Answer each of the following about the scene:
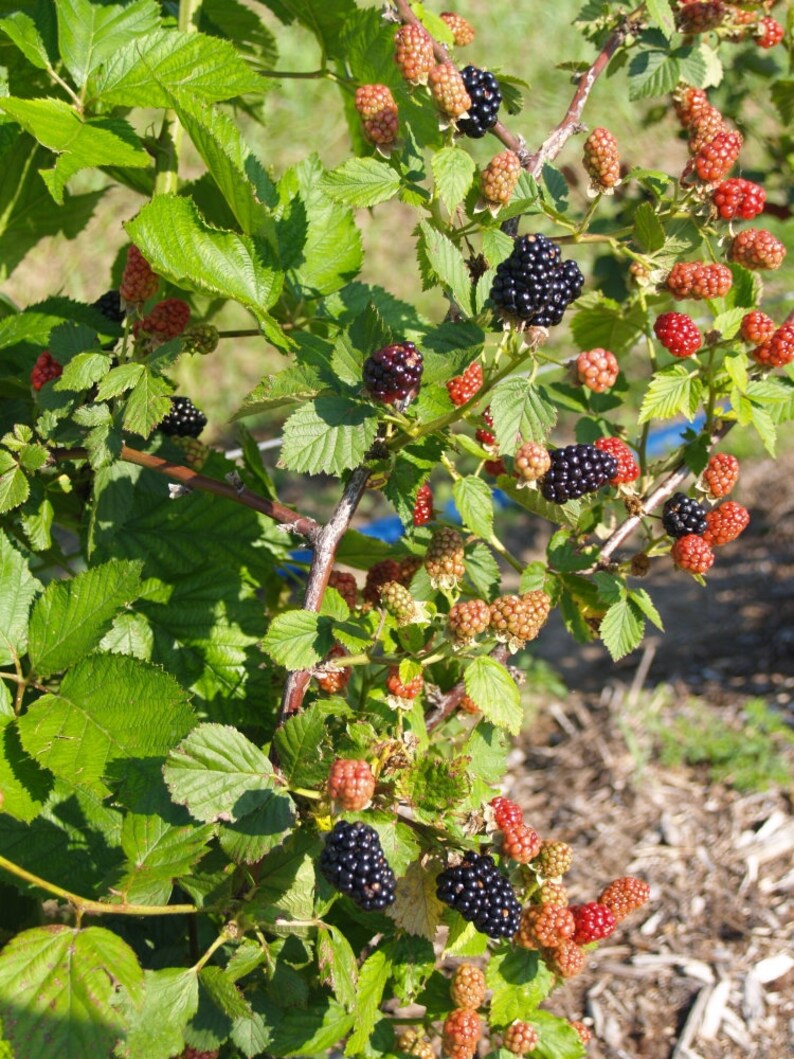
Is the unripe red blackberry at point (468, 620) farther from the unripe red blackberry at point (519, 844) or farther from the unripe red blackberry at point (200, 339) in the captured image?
the unripe red blackberry at point (200, 339)

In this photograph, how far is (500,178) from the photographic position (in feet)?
4.26

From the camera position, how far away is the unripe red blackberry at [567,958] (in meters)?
1.53

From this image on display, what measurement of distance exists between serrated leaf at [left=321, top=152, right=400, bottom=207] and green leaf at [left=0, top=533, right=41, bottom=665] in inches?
26.4

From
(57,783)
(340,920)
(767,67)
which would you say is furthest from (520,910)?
(767,67)

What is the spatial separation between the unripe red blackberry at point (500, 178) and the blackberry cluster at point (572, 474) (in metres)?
0.31

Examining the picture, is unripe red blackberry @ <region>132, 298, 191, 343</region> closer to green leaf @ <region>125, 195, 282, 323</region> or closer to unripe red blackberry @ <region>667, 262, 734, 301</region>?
green leaf @ <region>125, 195, 282, 323</region>

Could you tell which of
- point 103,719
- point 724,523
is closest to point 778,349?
point 724,523

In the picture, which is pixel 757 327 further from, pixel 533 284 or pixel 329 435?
pixel 329 435

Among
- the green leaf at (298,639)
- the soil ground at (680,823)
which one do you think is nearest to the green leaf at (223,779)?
the green leaf at (298,639)

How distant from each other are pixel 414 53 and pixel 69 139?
501mm

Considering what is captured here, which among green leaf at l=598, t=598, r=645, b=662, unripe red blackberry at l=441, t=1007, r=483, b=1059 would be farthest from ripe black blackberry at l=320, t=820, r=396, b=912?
green leaf at l=598, t=598, r=645, b=662

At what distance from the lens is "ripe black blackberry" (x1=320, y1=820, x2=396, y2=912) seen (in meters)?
1.22

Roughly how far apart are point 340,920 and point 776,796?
154cm

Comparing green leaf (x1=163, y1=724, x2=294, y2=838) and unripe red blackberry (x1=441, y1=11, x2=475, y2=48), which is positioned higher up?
unripe red blackberry (x1=441, y1=11, x2=475, y2=48)
